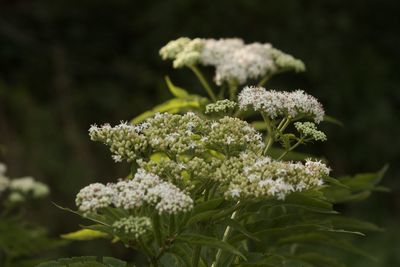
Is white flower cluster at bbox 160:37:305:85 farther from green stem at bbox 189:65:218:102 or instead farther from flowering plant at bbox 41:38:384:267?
flowering plant at bbox 41:38:384:267

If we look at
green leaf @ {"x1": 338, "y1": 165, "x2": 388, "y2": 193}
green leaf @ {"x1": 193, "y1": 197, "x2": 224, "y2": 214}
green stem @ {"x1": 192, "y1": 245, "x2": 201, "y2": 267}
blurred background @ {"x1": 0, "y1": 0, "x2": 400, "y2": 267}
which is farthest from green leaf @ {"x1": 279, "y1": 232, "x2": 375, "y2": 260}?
blurred background @ {"x1": 0, "y1": 0, "x2": 400, "y2": 267}

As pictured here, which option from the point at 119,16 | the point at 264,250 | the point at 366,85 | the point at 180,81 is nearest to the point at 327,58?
the point at 366,85

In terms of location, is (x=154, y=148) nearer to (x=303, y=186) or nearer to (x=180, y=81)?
(x=303, y=186)

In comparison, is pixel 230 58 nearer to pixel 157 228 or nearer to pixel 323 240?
pixel 323 240

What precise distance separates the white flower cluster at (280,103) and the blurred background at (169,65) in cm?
984

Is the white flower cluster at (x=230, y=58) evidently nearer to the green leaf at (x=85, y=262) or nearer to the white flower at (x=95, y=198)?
the green leaf at (x=85, y=262)

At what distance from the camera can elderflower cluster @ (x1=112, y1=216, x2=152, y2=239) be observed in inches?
107

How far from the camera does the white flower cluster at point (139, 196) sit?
2736mm

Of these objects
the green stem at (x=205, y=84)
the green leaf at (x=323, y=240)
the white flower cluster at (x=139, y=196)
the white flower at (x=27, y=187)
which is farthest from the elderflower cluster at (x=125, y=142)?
the white flower at (x=27, y=187)

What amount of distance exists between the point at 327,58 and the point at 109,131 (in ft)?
39.5

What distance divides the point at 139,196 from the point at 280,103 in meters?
0.90

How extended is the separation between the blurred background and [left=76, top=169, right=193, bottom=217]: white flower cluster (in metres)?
10.4

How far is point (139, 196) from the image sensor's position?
9.09ft

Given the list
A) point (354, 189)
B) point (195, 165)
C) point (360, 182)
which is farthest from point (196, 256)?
point (360, 182)
